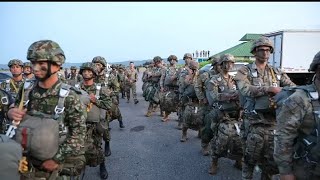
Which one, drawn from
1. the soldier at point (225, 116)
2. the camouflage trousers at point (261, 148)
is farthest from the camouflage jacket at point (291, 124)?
the soldier at point (225, 116)

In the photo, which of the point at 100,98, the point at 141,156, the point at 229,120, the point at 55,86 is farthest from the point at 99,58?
the point at 55,86

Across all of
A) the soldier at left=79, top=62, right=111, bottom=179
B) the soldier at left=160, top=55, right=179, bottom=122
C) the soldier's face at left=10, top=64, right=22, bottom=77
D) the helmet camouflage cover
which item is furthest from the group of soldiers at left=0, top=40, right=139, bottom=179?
the soldier at left=160, top=55, right=179, bottom=122

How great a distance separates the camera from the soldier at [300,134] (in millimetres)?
2650

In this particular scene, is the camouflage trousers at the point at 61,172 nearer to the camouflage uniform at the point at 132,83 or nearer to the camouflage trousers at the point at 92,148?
the camouflage trousers at the point at 92,148

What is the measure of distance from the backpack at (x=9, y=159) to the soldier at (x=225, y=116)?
147 inches

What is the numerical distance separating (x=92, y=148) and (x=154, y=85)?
7.23 metres

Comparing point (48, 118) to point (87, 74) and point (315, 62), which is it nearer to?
point (315, 62)

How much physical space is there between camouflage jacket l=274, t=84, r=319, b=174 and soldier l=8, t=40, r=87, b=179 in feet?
6.44

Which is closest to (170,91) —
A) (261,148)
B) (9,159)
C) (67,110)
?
(261,148)

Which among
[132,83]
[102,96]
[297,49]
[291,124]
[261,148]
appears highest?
[297,49]

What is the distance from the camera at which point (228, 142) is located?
532 centimetres

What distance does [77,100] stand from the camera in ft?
10.2

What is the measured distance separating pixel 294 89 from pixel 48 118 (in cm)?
232

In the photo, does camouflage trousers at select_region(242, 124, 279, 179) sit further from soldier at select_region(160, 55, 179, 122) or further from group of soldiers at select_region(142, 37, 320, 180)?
soldier at select_region(160, 55, 179, 122)
